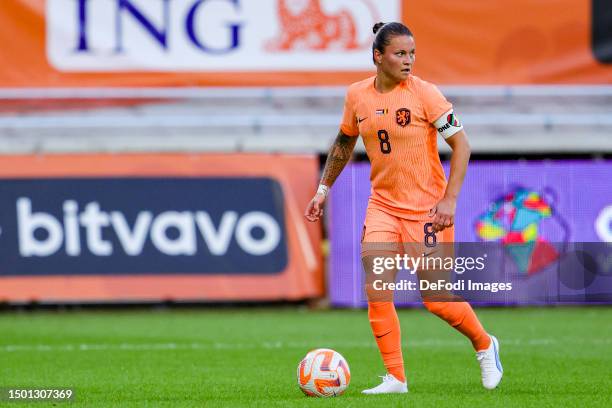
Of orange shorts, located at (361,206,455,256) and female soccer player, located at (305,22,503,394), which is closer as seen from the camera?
female soccer player, located at (305,22,503,394)

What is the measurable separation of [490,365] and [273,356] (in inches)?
119

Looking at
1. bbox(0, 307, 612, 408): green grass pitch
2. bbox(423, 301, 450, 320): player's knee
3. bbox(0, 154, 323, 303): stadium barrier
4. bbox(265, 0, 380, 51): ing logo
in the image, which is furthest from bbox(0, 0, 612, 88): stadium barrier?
bbox(423, 301, 450, 320): player's knee

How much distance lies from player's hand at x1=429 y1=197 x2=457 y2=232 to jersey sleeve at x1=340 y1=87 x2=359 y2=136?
0.85 m

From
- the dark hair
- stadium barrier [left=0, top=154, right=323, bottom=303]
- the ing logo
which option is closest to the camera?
the dark hair

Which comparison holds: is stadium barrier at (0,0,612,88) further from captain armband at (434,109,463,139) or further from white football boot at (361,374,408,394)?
white football boot at (361,374,408,394)

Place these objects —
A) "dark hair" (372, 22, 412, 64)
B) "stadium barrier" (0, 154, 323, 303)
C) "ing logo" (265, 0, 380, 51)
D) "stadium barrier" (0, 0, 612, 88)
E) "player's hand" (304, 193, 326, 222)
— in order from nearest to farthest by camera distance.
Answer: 1. "dark hair" (372, 22, 412, 64)
2. "player's hand" (304, 193, 326, 222)
3. "stadium barrier" (0, 154, 323, 303)
4. "stadium barrier" (0, 0, 612, 88)
5. "ing logo" (265, 0, 380, 51)

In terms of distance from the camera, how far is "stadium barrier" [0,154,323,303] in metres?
15.2

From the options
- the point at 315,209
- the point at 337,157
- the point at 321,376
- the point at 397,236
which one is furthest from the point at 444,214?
the point at 321,376

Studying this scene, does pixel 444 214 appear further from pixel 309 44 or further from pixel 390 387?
pixel 309 44

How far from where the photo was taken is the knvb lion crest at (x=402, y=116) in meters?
7.58

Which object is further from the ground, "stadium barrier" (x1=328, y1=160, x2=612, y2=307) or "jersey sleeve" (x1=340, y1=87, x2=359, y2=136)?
"jersey sleeve" (x1=340, y1=87, x2=359, y2=136)

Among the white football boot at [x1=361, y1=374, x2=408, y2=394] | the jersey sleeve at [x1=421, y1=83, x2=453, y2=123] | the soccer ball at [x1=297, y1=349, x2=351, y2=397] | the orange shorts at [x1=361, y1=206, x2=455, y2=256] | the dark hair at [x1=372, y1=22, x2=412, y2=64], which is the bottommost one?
the white football boot at [x1=361, y1=374, x2=408, y2=394]

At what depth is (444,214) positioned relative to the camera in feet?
24.0

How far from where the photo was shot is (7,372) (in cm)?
927
